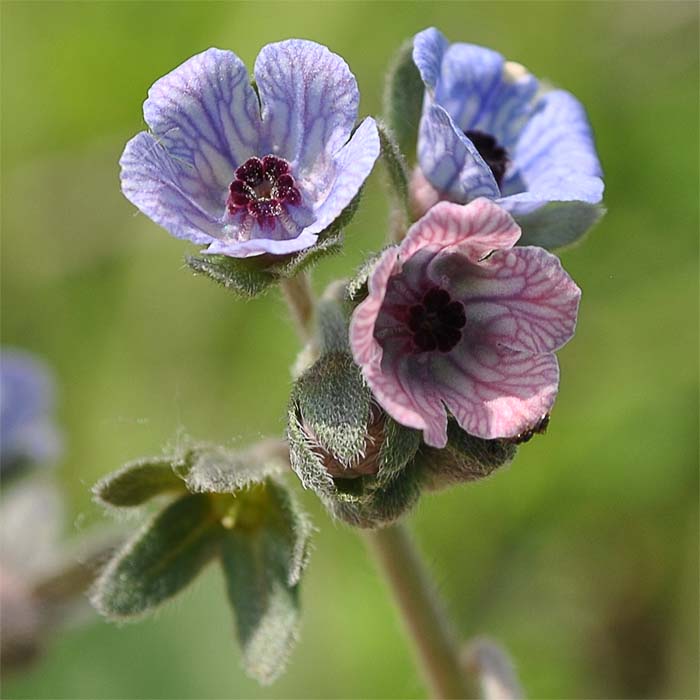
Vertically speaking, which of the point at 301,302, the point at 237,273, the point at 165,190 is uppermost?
the point at 165,190

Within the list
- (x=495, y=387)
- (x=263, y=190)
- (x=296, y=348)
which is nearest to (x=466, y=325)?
(x=495, y=387)

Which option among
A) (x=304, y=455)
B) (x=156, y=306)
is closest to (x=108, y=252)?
(x=156, y=306)

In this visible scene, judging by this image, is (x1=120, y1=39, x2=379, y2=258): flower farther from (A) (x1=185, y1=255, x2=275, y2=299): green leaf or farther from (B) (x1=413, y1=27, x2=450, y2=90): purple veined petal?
(B) (x1=413, y1=27, x2=450, y2=90): purple veined petal

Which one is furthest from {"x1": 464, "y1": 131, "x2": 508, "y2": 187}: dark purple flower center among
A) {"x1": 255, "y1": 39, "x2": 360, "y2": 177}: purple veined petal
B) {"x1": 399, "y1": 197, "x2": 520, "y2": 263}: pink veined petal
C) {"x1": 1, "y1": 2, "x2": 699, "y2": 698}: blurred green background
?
{"x1": 1, "y1": 2, "x2": 699, "y2": 698}: blurred green background

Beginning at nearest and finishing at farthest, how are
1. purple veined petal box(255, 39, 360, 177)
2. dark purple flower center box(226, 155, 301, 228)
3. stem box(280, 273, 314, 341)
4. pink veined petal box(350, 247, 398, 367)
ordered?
1. pink veined petal box(350, 247, 398, 367)
2. purple veined petal box(255, 39, 360, 177)
3. dark purple flower center box(226, 155, 301, 228)
4. stem box(280, 273, 314, 341)

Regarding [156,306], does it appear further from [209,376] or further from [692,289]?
[692,289]

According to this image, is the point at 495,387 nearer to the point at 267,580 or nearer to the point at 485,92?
the point at 267,580
